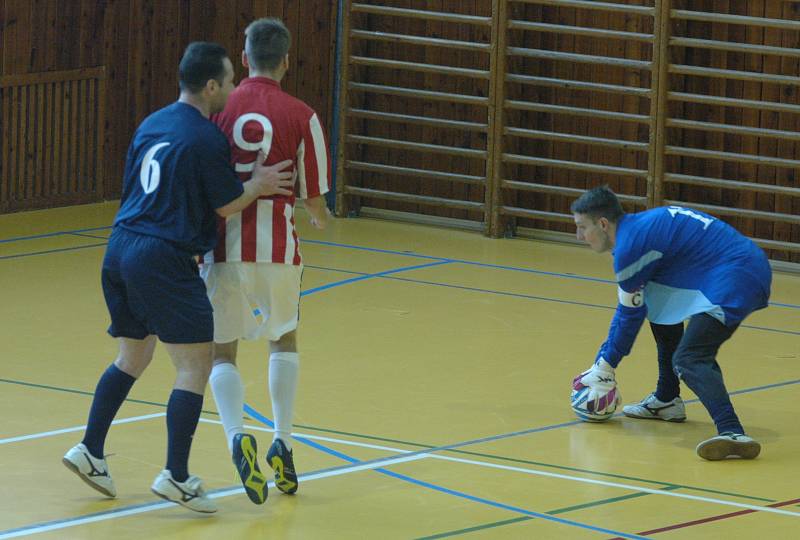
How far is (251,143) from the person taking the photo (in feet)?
17.0

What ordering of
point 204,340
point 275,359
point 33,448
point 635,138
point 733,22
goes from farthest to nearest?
1. point 635,138
2. point 733,22
3. point 33,448
4. point 275,359
5. point 204,340

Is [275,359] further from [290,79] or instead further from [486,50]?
[290,79]

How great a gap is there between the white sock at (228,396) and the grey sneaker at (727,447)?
1.82 metres

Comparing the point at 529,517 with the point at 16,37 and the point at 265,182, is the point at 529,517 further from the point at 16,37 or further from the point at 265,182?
the point at 16,37

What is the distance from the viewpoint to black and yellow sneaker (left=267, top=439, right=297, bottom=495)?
5254 mm

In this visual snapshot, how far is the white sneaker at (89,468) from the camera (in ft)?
16.8

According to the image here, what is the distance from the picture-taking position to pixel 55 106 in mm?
A: 11141

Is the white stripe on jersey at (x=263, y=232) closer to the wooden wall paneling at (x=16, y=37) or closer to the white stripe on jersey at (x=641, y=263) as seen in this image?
the white stripe on jersey at (x=641, y=263)

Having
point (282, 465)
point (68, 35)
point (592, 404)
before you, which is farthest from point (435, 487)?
point (68, 35)

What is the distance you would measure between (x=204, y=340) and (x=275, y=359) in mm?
420

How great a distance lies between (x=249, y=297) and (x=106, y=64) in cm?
656

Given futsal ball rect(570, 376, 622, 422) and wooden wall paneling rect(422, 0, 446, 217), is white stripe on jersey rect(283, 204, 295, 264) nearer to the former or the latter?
futsal ball rect(570, 376, 622, 422)

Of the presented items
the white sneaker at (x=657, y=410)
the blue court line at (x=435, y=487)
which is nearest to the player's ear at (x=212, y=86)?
the blue court line at (x=435, y=487)

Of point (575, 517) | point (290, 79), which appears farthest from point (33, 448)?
point (290, 79)
